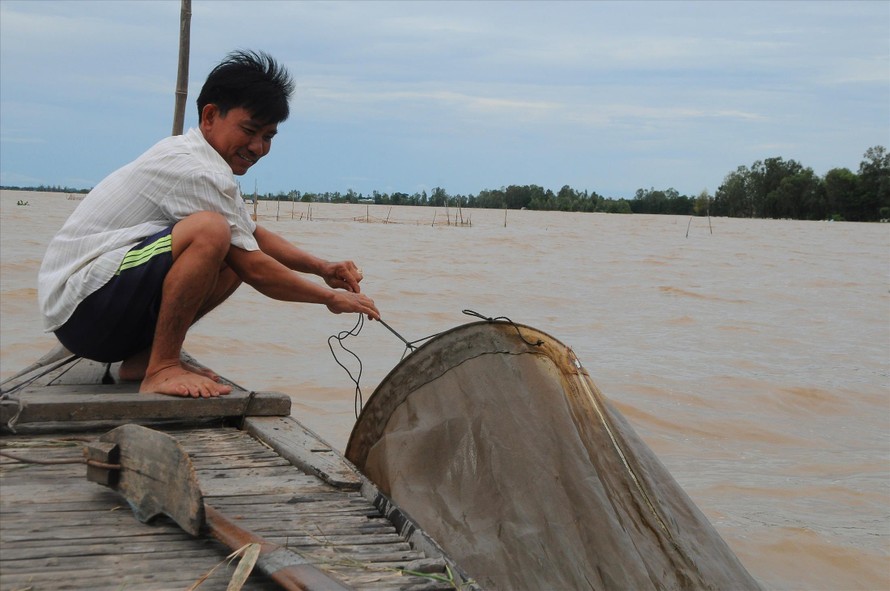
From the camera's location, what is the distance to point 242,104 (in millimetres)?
2586

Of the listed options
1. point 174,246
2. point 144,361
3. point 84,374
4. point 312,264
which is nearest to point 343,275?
point 312,264

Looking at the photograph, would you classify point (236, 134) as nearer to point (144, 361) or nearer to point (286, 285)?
point (286, 285)

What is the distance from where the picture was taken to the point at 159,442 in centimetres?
163

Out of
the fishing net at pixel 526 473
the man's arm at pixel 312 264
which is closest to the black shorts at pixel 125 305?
A: the man's arm at pixel 312 264

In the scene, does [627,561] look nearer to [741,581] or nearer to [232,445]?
[741,581]

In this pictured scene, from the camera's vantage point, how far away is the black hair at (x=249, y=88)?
101 inches

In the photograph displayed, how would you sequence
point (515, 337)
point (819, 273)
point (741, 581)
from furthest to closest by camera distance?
1. point (819, 273)
2. point (515, 337)
3. point (741, 581)

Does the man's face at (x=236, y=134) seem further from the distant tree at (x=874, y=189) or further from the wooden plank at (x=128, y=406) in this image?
the distant tree at (x=874, y=189)

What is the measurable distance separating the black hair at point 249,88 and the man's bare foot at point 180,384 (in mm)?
808

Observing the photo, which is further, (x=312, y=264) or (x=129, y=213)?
(x=312, y=264)

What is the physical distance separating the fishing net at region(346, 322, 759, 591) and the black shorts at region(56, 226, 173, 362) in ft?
2.49

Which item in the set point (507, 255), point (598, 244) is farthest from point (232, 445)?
point (598, 244)

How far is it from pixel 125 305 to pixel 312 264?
690 millimetres

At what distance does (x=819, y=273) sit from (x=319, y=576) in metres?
14.4
